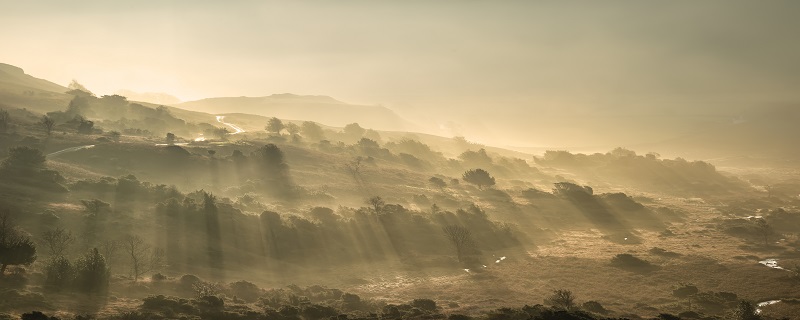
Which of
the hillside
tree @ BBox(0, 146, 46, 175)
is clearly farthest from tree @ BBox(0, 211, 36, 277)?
the hillside

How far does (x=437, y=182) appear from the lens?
112 m

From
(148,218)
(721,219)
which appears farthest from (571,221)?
(148,218)

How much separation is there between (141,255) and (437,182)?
73.7 meters

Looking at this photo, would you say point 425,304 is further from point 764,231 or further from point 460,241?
point 764,231

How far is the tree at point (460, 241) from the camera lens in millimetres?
59719

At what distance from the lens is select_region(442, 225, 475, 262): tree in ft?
196

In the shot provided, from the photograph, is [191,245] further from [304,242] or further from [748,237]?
[748,237]

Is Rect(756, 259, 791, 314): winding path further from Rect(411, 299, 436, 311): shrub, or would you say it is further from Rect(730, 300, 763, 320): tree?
Rect(411, 299, 436, 311): shrub

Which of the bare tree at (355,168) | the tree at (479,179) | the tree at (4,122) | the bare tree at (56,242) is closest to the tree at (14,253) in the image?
the bare tree at (56,242)

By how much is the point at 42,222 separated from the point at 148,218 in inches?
439

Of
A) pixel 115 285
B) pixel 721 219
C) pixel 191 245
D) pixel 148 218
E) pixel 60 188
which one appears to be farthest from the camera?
pixel 721 219

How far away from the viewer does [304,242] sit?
6050cm

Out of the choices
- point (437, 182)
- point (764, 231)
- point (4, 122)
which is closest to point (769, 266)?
point (764, 231)

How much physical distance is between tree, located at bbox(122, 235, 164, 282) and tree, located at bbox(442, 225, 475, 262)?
3462cm
